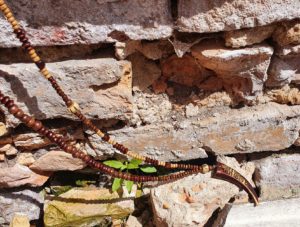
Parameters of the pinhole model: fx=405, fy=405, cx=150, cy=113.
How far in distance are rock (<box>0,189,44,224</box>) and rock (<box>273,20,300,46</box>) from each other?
1.52 metres

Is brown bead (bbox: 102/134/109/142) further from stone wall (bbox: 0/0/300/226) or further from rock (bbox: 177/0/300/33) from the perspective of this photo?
rock (bbox: 177/0/300/33)

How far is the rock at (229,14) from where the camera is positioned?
5.54 feet

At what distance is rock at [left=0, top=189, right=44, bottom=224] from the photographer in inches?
87.6

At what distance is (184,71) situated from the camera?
2.01 m

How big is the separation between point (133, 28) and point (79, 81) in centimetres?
35

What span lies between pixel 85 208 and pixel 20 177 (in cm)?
39

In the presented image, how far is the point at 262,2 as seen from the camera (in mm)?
1698

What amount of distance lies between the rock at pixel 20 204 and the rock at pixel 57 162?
218 millimetres

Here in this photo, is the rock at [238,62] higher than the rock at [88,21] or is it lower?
lower

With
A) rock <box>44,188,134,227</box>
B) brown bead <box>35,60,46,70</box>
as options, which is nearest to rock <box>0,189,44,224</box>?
rock <box>44,188,134,227</box>

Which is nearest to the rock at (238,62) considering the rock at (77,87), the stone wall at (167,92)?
the stone wall at (167,92)

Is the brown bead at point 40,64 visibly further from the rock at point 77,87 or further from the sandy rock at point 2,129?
the sandy rock at point 2,129

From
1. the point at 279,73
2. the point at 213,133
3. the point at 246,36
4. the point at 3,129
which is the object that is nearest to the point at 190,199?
the point at 213,133

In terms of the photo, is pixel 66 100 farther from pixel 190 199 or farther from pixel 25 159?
pixel 190 199
